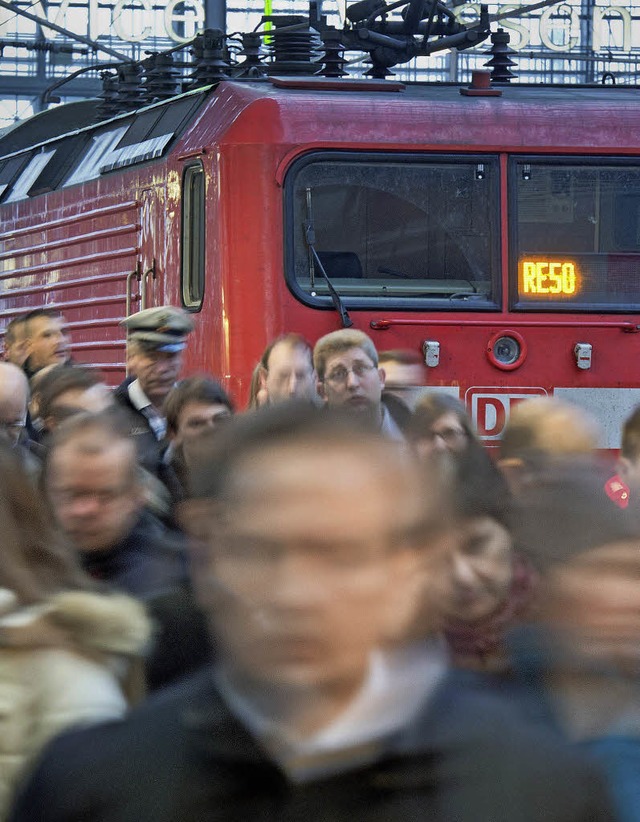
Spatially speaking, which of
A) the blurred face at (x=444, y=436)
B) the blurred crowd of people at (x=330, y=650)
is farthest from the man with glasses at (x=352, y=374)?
the blurred crowd of people at (x=330, y=650)

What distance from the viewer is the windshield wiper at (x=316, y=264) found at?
8.40m

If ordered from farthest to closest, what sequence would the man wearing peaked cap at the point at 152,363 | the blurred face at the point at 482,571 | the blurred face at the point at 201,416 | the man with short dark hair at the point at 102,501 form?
the man wearing peaked cap at the point at 152,363 → the blurred face at the point at 201,416 → the man with short dark hair at the point at 102,501 → the blurred face at the point at 482,571

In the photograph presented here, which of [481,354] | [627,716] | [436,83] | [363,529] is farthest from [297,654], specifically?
[436,83]

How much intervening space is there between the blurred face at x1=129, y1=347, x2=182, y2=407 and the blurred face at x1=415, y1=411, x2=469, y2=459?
180 cm

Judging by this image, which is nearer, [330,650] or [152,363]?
[330,650]

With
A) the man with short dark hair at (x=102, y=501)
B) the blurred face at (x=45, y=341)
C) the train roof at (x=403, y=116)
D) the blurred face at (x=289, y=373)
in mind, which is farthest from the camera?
the train roof at (x=403, y=116)

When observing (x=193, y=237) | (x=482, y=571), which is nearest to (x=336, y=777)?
(x=482, y=571)

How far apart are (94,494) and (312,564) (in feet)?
6.37

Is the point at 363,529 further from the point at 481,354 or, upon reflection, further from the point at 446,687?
the point at 481,354

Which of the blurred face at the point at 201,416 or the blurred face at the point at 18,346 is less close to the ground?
the blurred face at the point at 201,416

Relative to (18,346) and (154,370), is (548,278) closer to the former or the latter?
(18,346)

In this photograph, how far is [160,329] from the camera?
6.27m

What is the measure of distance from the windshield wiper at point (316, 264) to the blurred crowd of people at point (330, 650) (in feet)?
17.0

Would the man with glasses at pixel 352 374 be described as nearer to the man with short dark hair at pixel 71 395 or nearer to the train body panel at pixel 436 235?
the man with short dark hair at pixel 71 395
